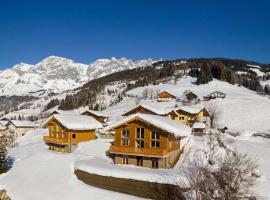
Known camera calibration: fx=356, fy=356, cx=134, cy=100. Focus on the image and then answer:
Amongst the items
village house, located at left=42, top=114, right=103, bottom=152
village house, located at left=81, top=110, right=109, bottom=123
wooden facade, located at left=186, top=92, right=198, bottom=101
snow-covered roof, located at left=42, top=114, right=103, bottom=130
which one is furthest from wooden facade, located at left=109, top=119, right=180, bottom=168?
wooden facade, located at left=186, top=92, right=198, bottom=101

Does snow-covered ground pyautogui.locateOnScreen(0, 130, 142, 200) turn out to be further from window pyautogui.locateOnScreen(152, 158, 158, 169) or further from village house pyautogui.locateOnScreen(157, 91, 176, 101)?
village house pyautogui.locateOnScreen(157, 91, 176, 101)

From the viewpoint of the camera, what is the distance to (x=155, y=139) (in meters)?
39.9

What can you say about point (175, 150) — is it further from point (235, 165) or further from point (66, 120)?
point (66, 120)

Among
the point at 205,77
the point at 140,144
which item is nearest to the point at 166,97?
the point at 205,77

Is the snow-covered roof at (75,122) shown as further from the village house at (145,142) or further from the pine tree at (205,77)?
the pine tree at (205,77)

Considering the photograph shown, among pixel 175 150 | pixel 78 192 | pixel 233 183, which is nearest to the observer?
pixel 233 183

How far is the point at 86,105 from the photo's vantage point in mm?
198750

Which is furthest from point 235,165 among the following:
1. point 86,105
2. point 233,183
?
point 86,105

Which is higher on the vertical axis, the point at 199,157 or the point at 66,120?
the point at 66,120

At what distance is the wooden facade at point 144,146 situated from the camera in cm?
3934

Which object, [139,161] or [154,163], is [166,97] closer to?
[139,161]

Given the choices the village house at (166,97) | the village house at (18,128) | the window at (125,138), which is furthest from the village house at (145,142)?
the village house at (166,97)

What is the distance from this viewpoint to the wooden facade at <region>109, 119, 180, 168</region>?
39344 mm

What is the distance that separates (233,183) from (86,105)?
17564 centimetres
